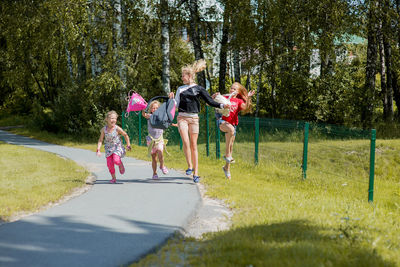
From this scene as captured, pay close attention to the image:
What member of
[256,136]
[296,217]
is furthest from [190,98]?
[256,136]

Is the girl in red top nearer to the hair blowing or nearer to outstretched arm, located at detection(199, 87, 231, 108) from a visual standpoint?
outstretched arm, located at detection(199, 87, 231, 108)

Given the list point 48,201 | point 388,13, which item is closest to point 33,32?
point 388,13

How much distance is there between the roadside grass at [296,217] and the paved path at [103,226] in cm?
34

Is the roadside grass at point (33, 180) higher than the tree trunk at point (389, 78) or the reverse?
the reverse

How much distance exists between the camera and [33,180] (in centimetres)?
957

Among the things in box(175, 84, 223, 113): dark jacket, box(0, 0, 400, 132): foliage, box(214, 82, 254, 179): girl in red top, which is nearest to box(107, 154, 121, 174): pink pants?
box(175, 84, 223, 113): dark jacket

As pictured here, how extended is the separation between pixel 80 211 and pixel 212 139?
7.76 meters

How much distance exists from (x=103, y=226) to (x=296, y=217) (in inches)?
97.8

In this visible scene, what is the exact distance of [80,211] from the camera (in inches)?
252

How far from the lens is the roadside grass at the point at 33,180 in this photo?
694cm

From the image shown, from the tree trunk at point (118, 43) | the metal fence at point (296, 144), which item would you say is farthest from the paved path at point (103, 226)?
the tree trunk at point (118, 43)

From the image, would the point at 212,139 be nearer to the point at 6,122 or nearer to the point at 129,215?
the point at 129,215

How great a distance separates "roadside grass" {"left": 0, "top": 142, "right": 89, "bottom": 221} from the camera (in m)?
6.94

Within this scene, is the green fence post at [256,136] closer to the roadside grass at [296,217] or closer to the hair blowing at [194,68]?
the roadside grass at [296,217]
